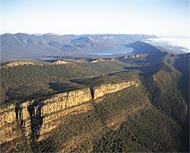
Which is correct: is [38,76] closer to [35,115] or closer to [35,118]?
[35,115]

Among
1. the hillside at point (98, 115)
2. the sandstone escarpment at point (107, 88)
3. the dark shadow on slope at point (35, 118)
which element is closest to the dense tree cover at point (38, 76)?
the hillside at point (98, 115)

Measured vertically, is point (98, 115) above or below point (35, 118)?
below

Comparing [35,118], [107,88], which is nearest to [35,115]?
[35,118]

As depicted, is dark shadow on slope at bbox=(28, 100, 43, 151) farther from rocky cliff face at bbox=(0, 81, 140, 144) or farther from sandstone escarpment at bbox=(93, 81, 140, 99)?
sandstone escarpment at bbox=(93, 81, 140, 99)

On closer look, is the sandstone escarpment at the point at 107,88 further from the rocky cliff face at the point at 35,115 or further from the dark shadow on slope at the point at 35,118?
the dark shadow on slope at the point at 35,118

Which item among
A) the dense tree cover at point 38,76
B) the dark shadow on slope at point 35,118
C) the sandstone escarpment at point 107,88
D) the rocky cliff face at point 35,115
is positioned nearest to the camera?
the rocky cliff face at point 35,115

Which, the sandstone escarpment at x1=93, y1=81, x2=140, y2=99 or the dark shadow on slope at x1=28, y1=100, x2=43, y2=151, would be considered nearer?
the dark shadow on slope at x1=28, y1=100, x2=43, y2=151

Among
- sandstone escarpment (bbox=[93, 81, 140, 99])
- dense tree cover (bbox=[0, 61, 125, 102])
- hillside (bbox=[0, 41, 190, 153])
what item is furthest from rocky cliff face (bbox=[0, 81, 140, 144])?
dense tree cover (bbox=[0, 61, 125, 102])

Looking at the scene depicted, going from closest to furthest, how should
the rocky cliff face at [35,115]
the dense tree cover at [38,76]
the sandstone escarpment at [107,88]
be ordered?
1. the rocky cliff face at [35,115]
2. the sandstone escarpment at [107,88]
3. the dense tree cover at [38,76]
